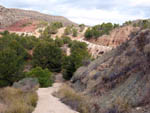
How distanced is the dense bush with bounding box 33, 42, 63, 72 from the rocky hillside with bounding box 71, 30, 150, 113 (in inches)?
915

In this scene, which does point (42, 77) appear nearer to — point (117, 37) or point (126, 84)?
point (126, 84)

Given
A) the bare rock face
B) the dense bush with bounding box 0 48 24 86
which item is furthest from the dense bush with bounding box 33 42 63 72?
the bare rock face

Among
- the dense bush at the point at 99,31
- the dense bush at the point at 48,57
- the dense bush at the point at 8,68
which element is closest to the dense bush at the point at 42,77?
the dense bush at the point at 8,68

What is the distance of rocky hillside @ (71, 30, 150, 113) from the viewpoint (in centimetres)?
1006

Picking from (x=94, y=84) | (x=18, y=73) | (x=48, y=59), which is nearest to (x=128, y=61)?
(x=94, y=84)

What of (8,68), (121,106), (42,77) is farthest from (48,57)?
(121,106)

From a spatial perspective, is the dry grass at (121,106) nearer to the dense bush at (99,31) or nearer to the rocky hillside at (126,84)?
the rocky hillside at (126,84)

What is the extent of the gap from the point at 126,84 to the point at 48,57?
28.8 m

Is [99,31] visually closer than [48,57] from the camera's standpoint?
No

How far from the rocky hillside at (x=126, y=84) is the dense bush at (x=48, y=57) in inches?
915

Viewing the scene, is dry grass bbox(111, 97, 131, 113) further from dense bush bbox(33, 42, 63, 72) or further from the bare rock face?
the bare rock face

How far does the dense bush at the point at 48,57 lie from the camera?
3984 centimetres

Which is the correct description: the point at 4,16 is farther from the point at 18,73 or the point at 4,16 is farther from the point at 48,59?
the point at 18,73

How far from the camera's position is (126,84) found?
40.3ft
